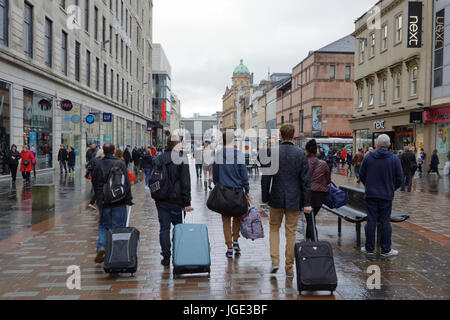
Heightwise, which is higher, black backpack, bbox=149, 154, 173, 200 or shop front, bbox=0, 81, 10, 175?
shop front, bbox=0, 81, 10, 175

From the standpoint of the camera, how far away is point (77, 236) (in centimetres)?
783

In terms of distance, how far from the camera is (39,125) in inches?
877

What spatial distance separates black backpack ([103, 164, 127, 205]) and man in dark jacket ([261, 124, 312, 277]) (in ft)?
6.70

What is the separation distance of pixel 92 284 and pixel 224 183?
7.33ft

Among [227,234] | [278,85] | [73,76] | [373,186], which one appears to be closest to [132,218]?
[227,234]

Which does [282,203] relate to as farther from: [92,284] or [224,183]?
[92,284]

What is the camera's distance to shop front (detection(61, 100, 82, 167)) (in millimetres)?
25836

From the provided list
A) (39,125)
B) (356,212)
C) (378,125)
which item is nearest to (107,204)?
(356,212)

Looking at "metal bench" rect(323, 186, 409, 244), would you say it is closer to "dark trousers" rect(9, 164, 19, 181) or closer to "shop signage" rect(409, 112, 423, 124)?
"dark trousers" rect(9, 164, 19, 181)

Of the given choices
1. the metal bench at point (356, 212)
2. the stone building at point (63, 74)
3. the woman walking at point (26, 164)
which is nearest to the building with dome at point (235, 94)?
the stone building at point (63, 74)

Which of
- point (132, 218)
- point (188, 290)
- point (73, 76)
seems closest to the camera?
point (188, 290)

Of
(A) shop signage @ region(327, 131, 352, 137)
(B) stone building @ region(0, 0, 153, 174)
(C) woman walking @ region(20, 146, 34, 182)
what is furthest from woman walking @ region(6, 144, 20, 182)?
(A) shop signage @ region(327, 131, 352, 137)

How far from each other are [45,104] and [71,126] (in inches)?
188
